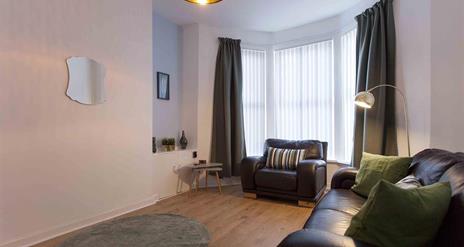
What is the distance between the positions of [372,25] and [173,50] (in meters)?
2.96

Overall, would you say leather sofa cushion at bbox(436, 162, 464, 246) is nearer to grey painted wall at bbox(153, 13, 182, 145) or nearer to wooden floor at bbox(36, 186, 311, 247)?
wooden floor at bbox(36, 186, 311, 247)

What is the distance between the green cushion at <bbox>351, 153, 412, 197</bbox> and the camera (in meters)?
2.25

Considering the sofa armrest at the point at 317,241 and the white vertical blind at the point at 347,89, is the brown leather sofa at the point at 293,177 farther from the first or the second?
the sofa armrest at the point at 317,241

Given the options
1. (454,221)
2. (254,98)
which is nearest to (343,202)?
(454,221)

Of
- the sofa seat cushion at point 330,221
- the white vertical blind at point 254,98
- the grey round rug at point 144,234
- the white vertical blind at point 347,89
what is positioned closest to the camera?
the sofa seat cushion at point 330,221

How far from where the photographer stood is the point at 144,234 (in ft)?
7.10

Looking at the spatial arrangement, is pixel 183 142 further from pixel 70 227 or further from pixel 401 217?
pixel 401 217

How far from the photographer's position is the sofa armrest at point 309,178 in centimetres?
332

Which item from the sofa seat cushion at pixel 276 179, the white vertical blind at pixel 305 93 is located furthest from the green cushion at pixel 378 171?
the white vertical blind at pixel 305 93

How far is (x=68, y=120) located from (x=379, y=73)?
346cm

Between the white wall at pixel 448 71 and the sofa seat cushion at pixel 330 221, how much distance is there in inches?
58.5

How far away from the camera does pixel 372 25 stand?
3.31 meters

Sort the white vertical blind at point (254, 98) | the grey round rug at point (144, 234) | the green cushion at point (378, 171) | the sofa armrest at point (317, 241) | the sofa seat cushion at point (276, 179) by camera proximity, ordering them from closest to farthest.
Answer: the sofa armrest at point (317, 241)
the grey round rug at point (144, 234)
the green cushion at point (378, 171)
the sofa seat cushion at point (276, 179)
the white vertical blind at point (254, 98)

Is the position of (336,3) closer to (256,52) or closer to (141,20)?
(256,52)
